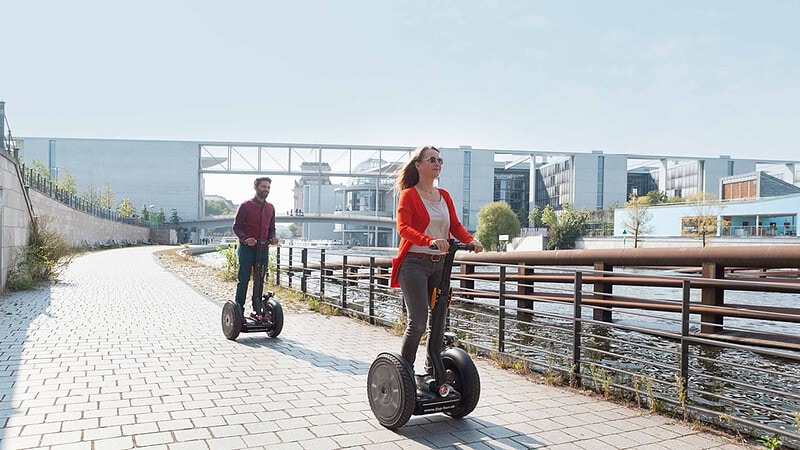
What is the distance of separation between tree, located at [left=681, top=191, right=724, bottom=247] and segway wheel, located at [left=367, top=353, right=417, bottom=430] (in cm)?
5670

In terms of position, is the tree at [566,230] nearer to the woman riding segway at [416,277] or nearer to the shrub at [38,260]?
the shrub at [38,260]

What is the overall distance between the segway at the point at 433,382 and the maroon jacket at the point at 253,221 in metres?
3.74

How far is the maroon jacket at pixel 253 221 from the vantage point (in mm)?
7629

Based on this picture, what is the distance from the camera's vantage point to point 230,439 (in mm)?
3973

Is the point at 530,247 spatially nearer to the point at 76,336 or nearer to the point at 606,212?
the point at 606,212

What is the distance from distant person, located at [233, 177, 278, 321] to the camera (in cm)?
765

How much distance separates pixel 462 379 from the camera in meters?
4.32

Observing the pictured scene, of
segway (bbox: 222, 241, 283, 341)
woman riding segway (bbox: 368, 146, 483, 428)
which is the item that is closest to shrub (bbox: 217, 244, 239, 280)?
segway (bbox: 222, 241, 283, 341)

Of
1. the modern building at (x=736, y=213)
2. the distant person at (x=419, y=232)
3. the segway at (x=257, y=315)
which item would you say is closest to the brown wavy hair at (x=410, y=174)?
the distant person at (x=419, y=232)

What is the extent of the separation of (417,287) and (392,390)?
0.71 meters

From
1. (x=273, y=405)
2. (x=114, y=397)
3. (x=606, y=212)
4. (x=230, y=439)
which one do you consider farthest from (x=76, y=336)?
(x=606, y=212)

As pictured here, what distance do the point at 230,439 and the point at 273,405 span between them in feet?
2.72

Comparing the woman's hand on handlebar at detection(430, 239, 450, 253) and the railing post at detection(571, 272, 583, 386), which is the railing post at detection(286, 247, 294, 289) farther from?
the woman's hand on handlebar at detection(430, 239, 450, 253)

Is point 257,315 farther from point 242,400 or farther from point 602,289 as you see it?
point 602,289
